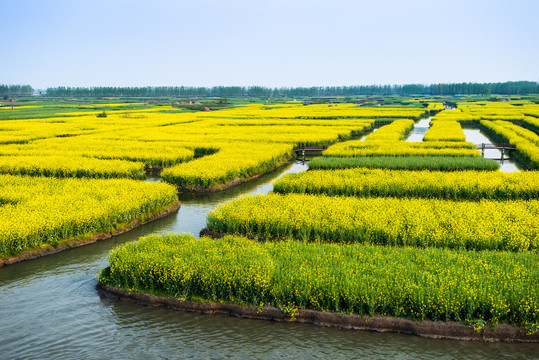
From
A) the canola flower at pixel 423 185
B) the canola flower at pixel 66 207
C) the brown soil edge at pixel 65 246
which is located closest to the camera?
the brown soil edge at pixel 65 246

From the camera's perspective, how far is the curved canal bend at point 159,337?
9.48 metres

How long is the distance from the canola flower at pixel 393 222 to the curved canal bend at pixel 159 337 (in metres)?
4.67

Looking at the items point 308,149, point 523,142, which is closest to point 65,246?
point 308,149

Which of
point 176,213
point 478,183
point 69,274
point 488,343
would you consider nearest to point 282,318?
point 488,343

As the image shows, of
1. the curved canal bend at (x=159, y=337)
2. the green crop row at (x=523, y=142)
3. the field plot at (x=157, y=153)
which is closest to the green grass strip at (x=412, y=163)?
the green crop row at (x=523, y=142)

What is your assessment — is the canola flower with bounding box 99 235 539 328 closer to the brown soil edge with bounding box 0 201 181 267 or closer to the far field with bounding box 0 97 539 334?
the far field with bounding box 0 97 539 334

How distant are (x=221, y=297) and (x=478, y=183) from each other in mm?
A: 15640

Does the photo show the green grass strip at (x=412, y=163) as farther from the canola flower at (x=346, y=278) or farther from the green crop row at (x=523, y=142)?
the canola flower at (x=346, y=278)

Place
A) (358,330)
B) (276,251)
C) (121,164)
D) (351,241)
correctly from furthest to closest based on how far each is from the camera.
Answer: (121,164) → (351,241) → (276,251) → (358,330)

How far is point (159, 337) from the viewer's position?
33.4 feet

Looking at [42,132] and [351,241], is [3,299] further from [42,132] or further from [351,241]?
[42,132]

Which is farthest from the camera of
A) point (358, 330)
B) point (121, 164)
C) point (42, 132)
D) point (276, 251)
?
point (42, 132)

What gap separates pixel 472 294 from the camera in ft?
32.4

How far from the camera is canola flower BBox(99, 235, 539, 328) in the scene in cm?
995
